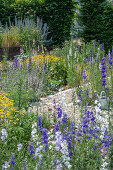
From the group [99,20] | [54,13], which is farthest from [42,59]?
[99,20]

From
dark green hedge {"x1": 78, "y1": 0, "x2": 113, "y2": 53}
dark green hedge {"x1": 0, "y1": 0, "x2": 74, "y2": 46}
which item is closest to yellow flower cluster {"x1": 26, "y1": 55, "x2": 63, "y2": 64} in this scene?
dark green hedge {"x1": 0, "y1": 0, "x2": 74, "y2": 46}

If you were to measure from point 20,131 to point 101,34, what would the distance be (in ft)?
28.5

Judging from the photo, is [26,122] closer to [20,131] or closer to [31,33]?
[20,131]

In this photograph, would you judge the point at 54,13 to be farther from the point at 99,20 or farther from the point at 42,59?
the point at 42,59

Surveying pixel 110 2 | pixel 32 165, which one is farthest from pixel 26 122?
pixel 110 2

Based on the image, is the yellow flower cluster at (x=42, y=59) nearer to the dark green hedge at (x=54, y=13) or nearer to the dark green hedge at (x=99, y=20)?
the dark green hedge at (x=54, y=13)

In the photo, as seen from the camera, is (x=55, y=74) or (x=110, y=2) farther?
(x=110, y=2)

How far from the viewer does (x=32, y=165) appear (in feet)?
8.54

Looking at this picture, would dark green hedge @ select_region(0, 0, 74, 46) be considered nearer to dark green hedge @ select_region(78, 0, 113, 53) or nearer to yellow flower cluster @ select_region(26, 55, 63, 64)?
dark green hedge @ select_region(78, 0, 113, 53)

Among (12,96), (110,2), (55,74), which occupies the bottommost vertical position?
(55,74)

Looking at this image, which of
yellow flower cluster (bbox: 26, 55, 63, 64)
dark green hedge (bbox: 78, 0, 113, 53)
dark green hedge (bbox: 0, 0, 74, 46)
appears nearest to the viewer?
yellow flower cluster (bbox: 26, 55, 63, 64)

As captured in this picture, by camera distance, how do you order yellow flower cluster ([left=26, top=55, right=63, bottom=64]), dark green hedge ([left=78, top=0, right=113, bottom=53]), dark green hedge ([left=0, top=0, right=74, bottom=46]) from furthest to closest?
dark green hedge ([left=0, top=0, right=74, bottom=46]) < dark green hedge ([left=78, top=0, right=113, bottom=53]) < yellow flower cluster ([left=26, top=55, right=63, bottom=64])

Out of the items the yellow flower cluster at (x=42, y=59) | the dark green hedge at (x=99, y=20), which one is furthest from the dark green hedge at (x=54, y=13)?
the yellow flower cluster at (x=42, y=59)

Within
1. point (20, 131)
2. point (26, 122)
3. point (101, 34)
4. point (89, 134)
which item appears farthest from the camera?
point (101, 34)
